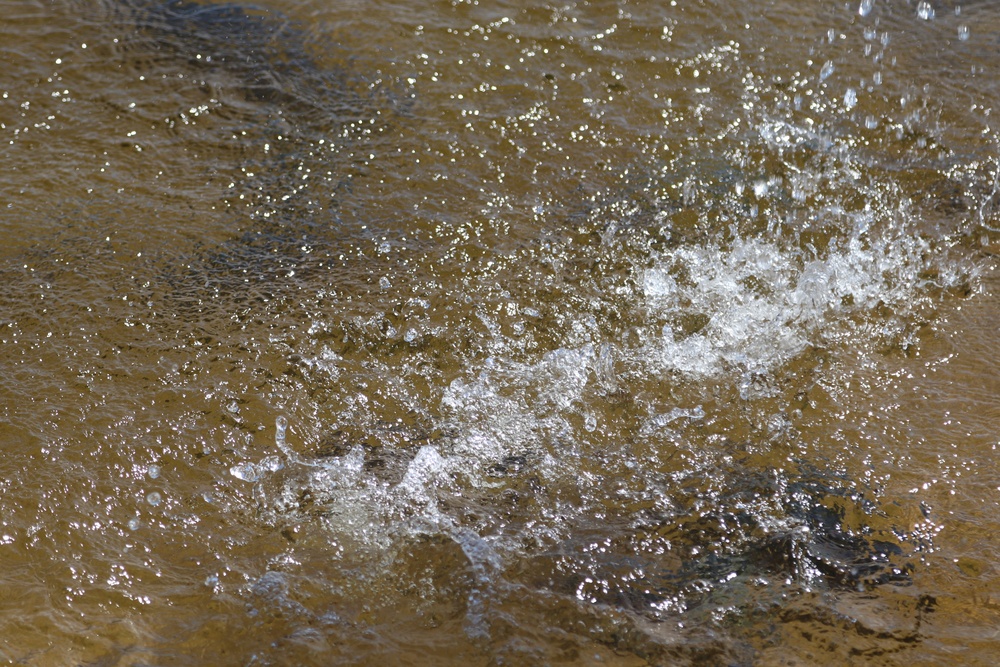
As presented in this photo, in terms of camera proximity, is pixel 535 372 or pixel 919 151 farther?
pixel 919 151

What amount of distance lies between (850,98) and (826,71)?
23cm

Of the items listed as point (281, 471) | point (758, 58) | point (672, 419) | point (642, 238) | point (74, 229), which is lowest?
point (281, 471)

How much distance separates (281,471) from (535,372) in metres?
0.91

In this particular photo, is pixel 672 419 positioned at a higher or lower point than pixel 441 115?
lower

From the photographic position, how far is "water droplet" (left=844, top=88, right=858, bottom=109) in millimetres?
4184

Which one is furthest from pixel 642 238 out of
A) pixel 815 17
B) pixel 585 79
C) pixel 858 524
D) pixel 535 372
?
pixel 815 17

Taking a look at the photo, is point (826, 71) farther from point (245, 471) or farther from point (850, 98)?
point (245, 471)

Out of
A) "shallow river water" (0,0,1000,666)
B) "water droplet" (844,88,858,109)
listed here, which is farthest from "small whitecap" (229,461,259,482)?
"water droplet" (844,88,858,109)

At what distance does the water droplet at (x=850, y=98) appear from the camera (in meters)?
4.18

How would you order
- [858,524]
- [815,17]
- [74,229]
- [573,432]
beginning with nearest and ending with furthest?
1. [858,524]
2. [573,432]
3. [74,229]
4. [815,17]

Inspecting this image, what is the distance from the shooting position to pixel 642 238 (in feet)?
11.5

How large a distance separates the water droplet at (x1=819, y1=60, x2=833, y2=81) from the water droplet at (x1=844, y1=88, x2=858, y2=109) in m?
0.14

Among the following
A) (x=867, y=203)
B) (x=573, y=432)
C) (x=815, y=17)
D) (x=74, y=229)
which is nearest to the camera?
(x=573, y=432)

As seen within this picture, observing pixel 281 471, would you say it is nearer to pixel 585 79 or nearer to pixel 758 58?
pixel 585 79
